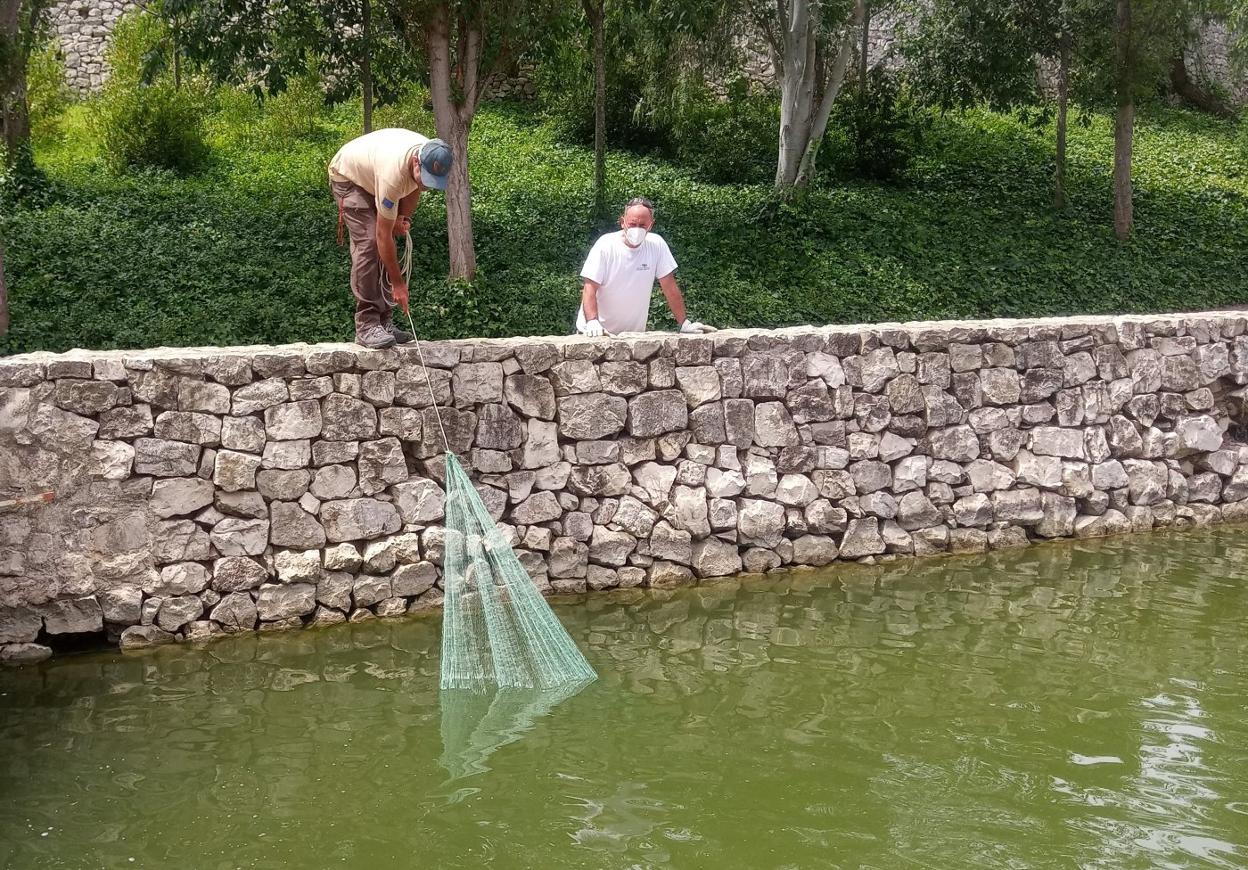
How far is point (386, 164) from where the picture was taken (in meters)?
6.00

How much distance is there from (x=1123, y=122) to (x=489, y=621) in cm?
1390

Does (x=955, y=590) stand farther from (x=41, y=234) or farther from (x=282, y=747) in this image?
(x=41, y=234)

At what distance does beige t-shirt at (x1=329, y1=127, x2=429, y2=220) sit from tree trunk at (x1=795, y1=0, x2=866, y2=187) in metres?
11.0

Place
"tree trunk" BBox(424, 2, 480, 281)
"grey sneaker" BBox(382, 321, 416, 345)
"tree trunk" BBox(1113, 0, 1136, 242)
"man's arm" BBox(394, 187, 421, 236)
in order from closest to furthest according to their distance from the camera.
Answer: "man's arm" BBox(394, 187, 421, 236)
"grey sneaker" BBox(382, 321, 416, 345)
"tree trunk" BBox(424, 2, 480, 281)
"tree trunk" BBox(1113, 0, 1136, 242)

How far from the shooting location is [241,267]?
42.3 ft

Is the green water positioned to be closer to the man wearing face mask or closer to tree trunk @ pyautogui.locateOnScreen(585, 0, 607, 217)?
the man wearing face mask

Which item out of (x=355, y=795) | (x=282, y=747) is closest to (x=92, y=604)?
(x=282, y=747)

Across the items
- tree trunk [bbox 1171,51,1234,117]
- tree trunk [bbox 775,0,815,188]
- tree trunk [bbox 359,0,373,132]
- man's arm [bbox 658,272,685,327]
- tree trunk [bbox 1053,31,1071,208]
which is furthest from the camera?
tree trunk [bbox 1171,51,1234,117]

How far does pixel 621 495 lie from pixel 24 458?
315 cm

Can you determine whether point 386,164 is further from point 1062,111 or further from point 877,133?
point 877,133

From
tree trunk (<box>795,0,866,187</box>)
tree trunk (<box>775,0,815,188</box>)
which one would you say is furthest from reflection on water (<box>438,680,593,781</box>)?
tree trunk (<box>795,0,866,187</box>)

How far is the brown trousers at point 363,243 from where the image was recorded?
253 inches

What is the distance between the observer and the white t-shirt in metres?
7.32

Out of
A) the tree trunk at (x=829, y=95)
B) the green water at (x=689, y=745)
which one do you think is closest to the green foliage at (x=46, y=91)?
the tree trunk at (x=829, y=95)
